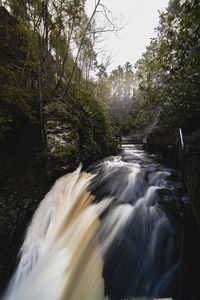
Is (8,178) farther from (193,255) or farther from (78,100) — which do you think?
(78,100)

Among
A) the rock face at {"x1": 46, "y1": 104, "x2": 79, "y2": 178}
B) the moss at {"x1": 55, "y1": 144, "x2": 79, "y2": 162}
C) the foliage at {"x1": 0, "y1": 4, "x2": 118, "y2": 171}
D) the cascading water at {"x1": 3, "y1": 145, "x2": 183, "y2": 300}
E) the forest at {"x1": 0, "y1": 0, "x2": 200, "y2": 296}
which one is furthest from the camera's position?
the moss at {"x1": 55, "y1": 144, "x2": 79, "y2": 162}

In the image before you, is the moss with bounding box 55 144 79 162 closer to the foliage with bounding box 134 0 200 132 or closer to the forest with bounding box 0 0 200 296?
the forest with bounding box 0 0 200 296

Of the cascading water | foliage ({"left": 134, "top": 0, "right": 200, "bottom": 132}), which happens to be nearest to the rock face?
the cascading water

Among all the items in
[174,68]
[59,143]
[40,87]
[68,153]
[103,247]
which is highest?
[174,68]

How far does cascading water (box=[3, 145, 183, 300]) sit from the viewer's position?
63.7 inches

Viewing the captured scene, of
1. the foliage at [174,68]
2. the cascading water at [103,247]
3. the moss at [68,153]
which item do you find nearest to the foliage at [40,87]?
the moss at [68,153]

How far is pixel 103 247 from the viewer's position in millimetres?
2047

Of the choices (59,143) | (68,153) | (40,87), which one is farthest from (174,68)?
(59,143)

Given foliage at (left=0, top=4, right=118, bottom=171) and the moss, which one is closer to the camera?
foliage at (left=0, top=4, right=118, bottom=171)

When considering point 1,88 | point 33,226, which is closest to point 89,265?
point 33,226

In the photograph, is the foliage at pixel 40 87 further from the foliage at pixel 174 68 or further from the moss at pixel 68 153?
the foliage at pixel 174 68

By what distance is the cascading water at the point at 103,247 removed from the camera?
162 cm

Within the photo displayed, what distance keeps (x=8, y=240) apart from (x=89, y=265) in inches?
65.5

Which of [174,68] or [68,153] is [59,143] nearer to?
[68,153]
